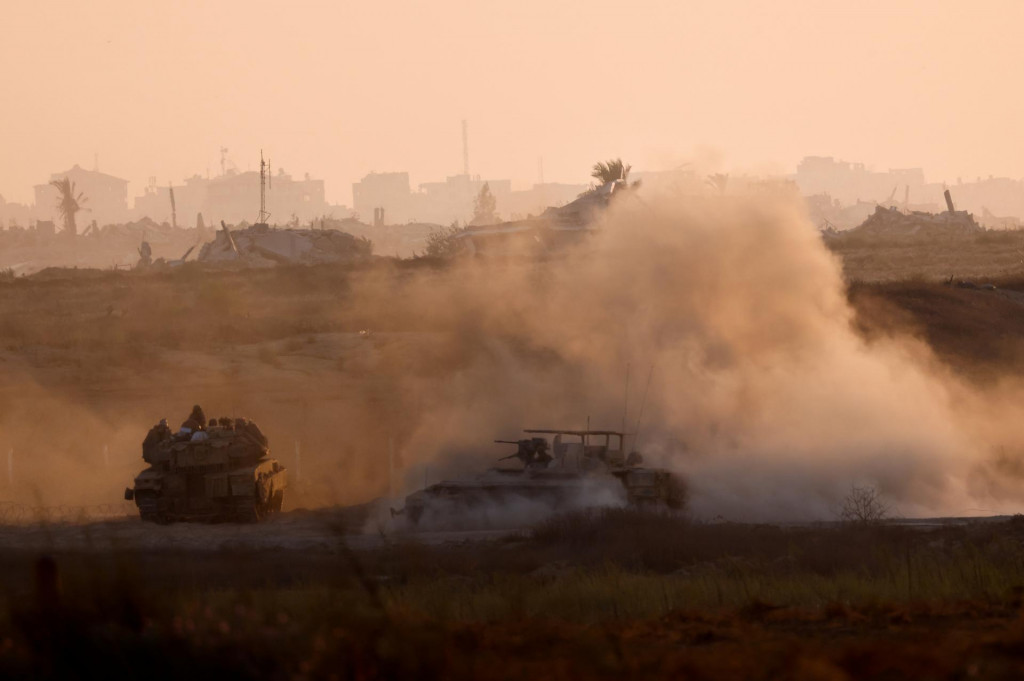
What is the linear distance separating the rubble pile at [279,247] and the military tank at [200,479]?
4434 centimetres

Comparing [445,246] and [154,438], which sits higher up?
[445,246]

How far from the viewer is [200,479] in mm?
24203

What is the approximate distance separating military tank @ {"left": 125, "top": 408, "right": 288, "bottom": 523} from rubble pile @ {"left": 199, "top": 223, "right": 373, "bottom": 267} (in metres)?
44.3

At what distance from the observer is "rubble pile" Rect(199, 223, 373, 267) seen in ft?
227

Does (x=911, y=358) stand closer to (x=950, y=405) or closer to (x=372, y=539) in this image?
(x=950, y=405)

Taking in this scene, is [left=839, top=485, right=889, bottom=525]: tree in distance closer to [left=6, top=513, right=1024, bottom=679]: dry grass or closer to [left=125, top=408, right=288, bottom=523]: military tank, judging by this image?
[left=6, top=513, right=1024, bottom=679]: dry grass

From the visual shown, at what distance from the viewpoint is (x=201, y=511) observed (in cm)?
2416

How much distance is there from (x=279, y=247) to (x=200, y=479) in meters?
48.0

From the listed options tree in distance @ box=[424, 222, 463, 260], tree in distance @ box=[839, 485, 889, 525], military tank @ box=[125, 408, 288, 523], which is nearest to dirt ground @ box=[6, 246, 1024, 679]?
military tank @ box=[125, 408, 288, 523]

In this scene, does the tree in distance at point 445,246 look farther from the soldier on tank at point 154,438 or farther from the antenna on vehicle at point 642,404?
the soldier on tank at point 154,438

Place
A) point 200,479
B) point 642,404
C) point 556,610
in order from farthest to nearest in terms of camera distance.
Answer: point 642,404, point 200,479, point 556,610

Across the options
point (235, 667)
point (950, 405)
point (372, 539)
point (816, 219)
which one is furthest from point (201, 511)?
point (816, 219)

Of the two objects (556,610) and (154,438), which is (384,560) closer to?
(556,610)

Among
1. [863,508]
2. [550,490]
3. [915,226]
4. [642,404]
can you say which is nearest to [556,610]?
[550,490]
